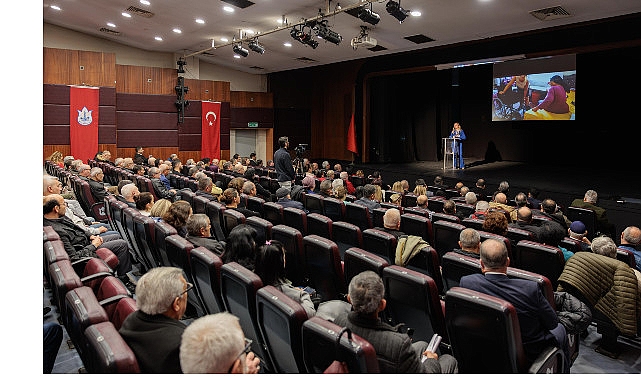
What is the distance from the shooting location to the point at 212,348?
153cm

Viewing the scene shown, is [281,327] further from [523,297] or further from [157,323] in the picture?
[523,297]

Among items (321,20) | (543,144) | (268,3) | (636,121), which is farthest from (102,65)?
(636,121)

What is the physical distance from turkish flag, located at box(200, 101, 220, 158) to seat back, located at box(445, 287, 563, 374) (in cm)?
1393

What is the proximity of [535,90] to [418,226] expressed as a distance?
8283mm

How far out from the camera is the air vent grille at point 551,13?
26.8ft

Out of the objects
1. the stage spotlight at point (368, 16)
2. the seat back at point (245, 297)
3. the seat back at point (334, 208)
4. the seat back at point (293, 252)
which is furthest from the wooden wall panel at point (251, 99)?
the seat back at point (245, 297)

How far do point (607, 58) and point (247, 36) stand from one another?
8.93 metres

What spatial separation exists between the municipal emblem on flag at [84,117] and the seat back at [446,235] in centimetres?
1148

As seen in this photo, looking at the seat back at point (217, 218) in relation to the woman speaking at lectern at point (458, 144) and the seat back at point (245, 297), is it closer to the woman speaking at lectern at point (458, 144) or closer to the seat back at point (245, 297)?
the seat back at point (245, 297)

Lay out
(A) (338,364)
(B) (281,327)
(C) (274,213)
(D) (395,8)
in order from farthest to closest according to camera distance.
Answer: (D) (395,8), (C) (274,213), (B) (281,327), (A) (338,364)

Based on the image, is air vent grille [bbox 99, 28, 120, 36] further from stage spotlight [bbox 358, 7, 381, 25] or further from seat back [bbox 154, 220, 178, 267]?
seat back [bbox 154, 220, 178, 267]

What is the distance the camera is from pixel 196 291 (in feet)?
10.3

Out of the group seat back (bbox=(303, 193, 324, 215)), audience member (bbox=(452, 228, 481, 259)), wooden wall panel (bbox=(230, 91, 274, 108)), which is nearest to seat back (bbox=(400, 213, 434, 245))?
audience member (bbox=(452, 228, 481, 259))

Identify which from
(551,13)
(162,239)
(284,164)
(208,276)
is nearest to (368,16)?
(284,164)
